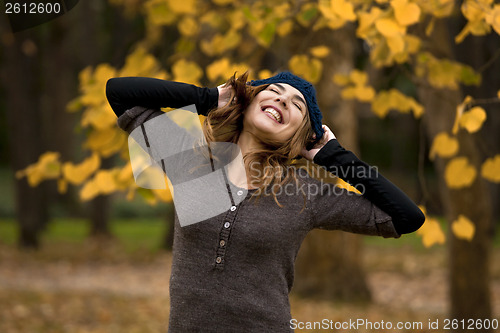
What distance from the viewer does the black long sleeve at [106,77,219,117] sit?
1968 millimetres

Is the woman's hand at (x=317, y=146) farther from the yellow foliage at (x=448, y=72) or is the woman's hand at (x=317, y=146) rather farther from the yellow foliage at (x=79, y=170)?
the yellow foliage at (x=79, y=170)

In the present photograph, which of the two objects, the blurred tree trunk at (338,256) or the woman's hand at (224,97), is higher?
the woman's hand at (224,97)

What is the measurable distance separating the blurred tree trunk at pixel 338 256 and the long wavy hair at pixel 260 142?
155 inches

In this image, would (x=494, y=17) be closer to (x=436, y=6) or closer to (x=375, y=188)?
(x=436, y=6)

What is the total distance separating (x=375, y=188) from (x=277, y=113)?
0.43 m

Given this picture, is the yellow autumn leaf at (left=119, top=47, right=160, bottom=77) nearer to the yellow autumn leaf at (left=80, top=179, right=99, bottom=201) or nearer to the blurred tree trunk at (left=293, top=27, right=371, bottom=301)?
the yellow autumn leaf at (left=80, top=179, right=99, bottom=201)

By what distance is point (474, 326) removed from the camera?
4316 mm

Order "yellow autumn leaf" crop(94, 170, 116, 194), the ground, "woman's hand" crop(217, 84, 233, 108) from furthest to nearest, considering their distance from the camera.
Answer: the ground, "yellow autumn leaf" crop(94, 170, 116, 194), "woman's hand" crop(217, 84, 233, 108)

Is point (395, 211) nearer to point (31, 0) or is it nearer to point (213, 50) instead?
point (31, 0)

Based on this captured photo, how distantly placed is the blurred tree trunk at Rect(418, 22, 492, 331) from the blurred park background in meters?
0.01

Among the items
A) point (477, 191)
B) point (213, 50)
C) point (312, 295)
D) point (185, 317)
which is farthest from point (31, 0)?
point (312, 295)

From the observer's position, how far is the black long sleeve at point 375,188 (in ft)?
6.07

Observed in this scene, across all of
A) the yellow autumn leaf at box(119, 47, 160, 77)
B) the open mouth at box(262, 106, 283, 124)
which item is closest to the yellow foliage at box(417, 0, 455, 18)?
the open mouth at box(262, 106, 283, 124)

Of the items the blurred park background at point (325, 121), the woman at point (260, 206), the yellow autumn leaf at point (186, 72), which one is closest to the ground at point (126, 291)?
the blurred park background at point (325, 121)
